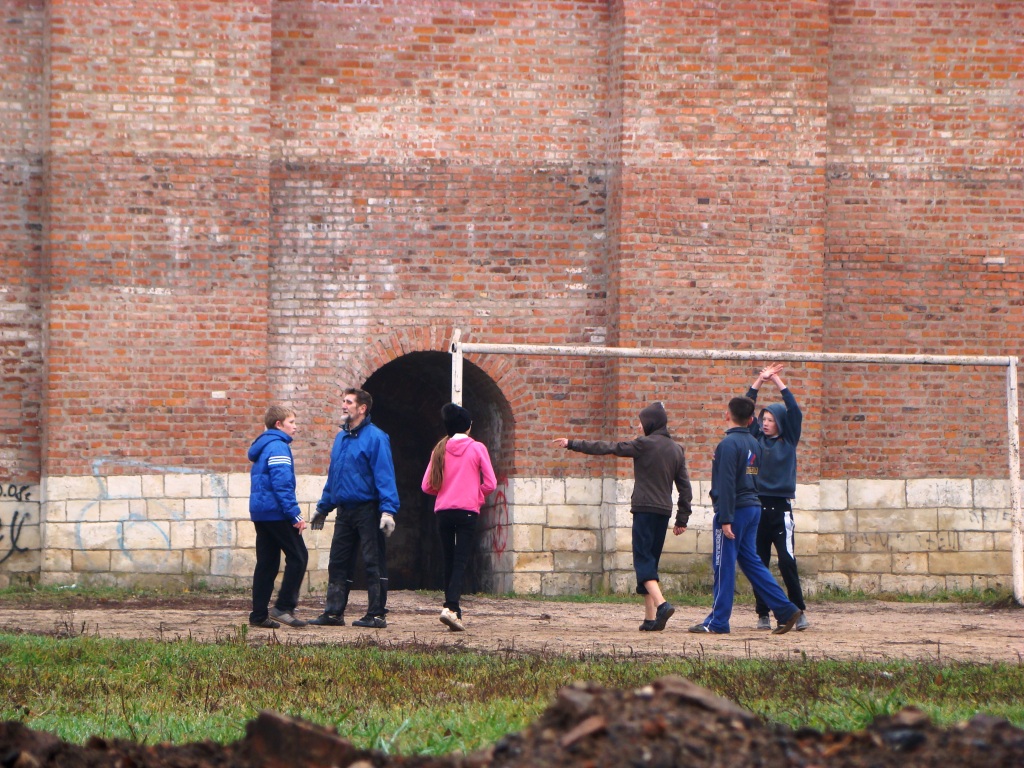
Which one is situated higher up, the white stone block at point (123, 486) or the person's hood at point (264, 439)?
the person's hood at point (264, 439)

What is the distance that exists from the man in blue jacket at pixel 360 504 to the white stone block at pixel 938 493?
21.0ft

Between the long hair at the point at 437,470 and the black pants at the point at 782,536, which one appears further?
the black pants at the point at 782,536

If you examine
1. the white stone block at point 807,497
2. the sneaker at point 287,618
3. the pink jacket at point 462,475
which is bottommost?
the sneaker at point 287,618

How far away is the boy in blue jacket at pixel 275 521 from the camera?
34.0 feet

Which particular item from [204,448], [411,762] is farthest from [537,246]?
[411,762]

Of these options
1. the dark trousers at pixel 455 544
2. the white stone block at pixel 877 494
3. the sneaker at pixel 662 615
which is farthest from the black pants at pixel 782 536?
the white stone block at pixel 877 494

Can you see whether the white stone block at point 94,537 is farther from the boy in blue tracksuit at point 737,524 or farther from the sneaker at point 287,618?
the boy in blue tracksuit at point 737,524

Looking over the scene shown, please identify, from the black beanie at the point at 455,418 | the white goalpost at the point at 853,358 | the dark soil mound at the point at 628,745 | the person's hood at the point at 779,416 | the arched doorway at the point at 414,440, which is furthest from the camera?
the arched doorway at the point at 414,440

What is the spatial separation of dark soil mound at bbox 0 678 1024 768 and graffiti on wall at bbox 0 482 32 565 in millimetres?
9409

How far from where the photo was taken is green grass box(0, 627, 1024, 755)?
229 inches

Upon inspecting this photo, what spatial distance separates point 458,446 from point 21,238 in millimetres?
5638

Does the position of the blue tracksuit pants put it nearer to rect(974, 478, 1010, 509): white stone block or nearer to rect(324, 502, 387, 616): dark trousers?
rect(324, 502, 387, 616): dark trousers

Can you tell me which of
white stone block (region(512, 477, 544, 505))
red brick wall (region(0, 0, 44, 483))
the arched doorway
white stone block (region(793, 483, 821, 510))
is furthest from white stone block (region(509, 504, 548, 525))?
red brick wall (region(0, 0, 44, 483))

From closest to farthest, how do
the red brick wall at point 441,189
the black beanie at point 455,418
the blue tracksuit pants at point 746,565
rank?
the blue tracksuit pants at point 746,565, the black beanie at point 455,418, the red brick wall at point 441,189
